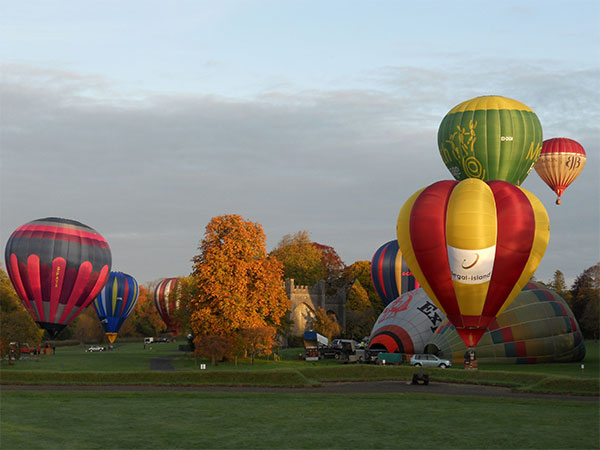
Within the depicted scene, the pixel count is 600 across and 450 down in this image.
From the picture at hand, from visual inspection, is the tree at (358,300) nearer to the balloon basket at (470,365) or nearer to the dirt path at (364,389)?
the balloon basket at (470,365)

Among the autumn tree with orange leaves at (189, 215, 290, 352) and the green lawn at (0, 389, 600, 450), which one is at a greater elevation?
the autumn tree with orange leaves at (189, 215, 290, 352)

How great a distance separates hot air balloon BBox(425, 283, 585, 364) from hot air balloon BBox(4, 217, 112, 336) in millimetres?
30215

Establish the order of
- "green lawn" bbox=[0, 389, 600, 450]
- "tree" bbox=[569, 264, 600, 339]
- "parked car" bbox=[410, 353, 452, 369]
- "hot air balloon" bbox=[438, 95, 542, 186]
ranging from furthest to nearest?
"tree" bbox=[569, 264, 600, 339]
"hot air balloon" bbox=[438, 95, 542, 186]
"parked car" bbox=[410, 353, 452, 369]
"green lawn" bbox=[0, 389, 600, 450]

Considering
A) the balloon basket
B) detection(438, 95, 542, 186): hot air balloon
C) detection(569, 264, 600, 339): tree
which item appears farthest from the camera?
detection(569, 264, 600, 339): tree

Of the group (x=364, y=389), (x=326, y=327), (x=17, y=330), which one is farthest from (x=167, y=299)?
(x=364, y=389)

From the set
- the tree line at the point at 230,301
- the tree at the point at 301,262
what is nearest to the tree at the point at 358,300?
the tree at the point at 301,262

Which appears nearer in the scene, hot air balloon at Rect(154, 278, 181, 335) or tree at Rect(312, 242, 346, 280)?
hot air balloon at Rect(154, 278, 181, 335)

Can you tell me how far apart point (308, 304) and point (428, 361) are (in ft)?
194

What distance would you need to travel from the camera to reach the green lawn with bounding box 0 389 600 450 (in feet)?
73.5

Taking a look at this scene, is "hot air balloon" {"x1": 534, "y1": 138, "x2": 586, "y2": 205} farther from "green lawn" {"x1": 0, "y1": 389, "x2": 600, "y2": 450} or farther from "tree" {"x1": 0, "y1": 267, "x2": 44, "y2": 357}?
"tree" {"x1": 0, "y1": 267, "x2": 44, "y2": 357}

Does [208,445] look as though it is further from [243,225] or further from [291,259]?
[291,259]

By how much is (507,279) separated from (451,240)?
12.0 ft

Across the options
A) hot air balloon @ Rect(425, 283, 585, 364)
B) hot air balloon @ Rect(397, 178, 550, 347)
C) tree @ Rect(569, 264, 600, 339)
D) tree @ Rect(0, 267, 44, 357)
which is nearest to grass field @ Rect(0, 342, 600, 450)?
hot air balloon @ Rect(397, 178, 550, 347)

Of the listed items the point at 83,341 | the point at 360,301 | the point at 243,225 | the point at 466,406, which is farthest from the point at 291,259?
the point at 466,406
